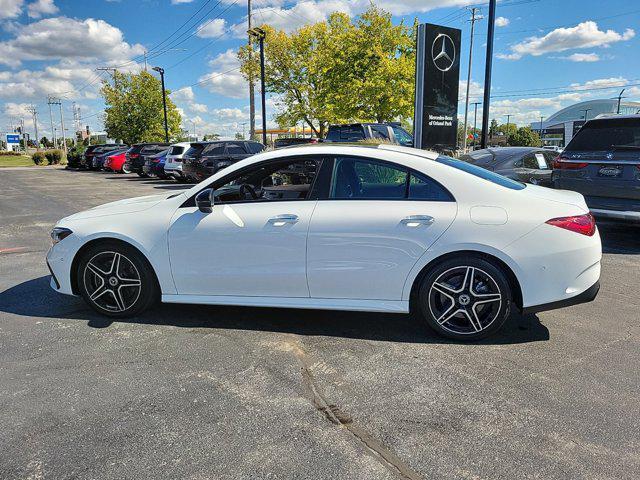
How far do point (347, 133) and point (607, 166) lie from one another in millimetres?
8886

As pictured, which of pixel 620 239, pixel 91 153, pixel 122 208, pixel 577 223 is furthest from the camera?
pixel 91 153

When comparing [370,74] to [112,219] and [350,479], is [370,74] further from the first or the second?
[350,479]

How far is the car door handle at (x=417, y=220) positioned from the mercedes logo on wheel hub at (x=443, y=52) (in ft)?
29.6

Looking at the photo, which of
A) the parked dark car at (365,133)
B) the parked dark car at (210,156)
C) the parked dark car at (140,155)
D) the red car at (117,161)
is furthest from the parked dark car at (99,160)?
the parked dark car at (365,133)

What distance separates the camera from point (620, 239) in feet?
26.2

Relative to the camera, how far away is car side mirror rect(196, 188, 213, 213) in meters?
4.04

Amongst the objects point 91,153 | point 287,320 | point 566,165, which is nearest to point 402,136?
point 566,165

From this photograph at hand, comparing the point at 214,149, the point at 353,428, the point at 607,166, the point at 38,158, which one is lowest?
the point at 353,428

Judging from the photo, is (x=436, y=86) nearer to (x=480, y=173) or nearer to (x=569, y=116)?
(x=480, y=173)

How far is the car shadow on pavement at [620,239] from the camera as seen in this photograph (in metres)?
7.16

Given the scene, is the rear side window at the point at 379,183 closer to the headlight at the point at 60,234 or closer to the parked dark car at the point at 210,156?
the headlight at the point at 60,234

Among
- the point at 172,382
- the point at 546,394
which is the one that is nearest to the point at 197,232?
the point at 172,382

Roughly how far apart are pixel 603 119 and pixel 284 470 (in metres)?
7.02

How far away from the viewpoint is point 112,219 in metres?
4.29
